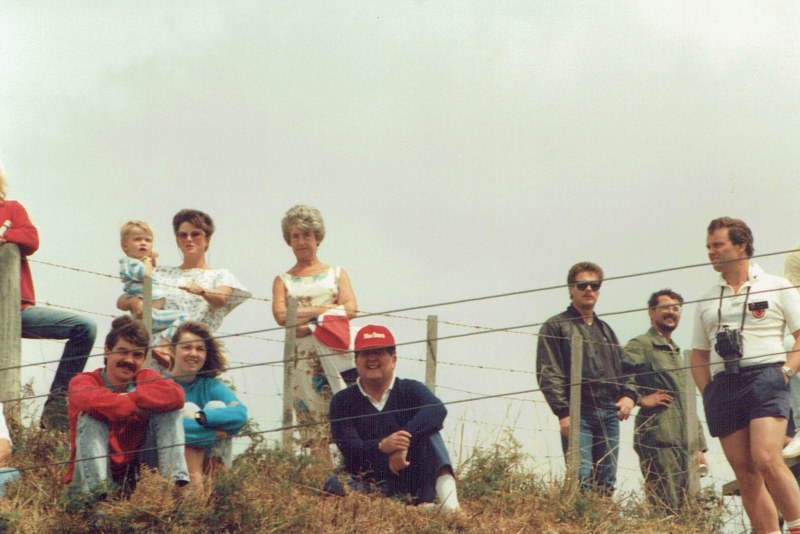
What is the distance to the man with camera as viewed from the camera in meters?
11.2

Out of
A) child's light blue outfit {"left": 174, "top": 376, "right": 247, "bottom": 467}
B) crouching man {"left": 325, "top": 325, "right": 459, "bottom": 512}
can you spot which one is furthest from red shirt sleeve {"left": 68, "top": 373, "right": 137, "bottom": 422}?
crouching man {"left": 325, "top": 325, "right": 459, "bottom": 512}

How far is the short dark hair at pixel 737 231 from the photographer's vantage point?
11.7 meters

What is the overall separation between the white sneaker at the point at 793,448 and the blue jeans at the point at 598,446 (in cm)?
126

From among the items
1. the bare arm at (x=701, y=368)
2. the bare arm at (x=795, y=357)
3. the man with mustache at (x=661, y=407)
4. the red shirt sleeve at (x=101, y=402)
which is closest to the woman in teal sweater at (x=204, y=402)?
the red shirt sleeve at (x=101, y=402)

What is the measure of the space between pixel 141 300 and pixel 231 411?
6.41ft

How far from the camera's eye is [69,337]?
1295cm

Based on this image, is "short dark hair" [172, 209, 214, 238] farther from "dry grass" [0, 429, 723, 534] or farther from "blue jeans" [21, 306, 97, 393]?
"dry grass" [0, 429, 723, 534]

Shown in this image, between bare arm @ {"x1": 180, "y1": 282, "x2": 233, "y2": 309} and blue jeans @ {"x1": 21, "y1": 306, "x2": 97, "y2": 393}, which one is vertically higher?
bare arm @ {"x1": 180, "y1": 282, "x2": 233, "y2": 309}

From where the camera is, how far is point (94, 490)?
1127cm

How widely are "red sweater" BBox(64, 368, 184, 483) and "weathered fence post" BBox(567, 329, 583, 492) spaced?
3.16 meters

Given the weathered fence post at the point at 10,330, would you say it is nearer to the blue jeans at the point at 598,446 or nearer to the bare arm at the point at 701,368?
the blue jeans at the point at 598,446

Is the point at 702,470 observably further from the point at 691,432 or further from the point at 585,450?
the point at 585,450

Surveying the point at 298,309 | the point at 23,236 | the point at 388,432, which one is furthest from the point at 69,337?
the point at 388,432

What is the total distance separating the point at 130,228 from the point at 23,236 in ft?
2.59
